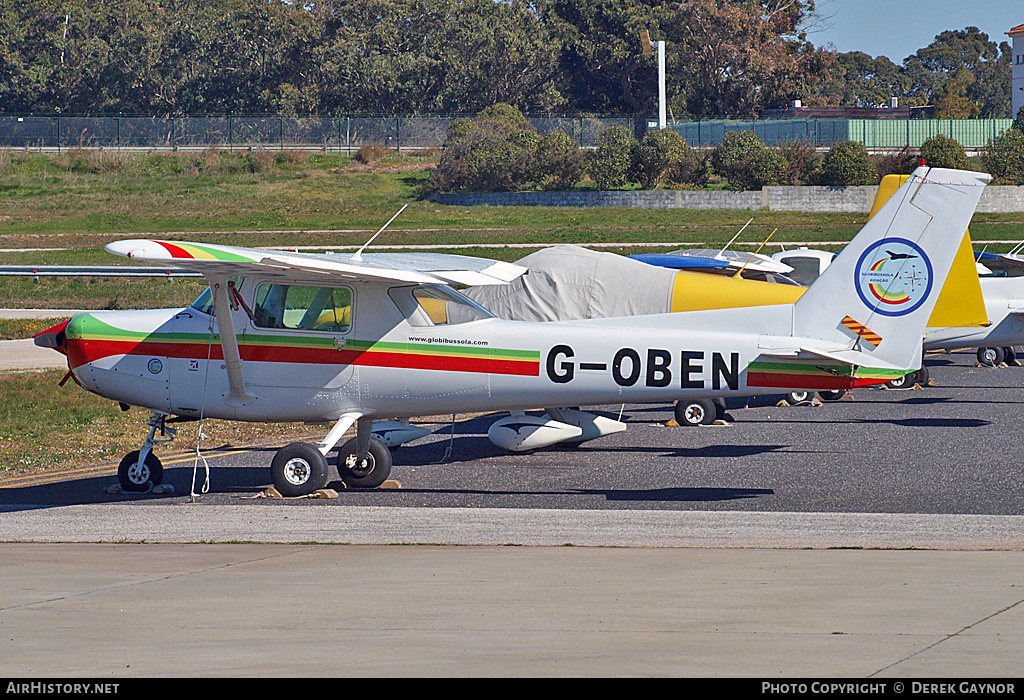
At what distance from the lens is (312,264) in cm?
1115

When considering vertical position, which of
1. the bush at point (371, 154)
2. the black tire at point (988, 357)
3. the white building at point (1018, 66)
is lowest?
the black tire at point (988, 357)

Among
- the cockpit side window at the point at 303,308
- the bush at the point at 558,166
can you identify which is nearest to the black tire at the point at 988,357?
the cockpit side window at the point at 303,308

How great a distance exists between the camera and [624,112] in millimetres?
96812

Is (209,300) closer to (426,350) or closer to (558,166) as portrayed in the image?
(426,350)

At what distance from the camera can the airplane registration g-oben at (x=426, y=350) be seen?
11852 millimetres

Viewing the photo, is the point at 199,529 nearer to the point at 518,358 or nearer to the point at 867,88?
the point at 518,358

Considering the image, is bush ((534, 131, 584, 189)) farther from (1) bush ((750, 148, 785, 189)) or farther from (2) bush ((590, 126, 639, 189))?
(1) bush ((750, 148, 785, 189))

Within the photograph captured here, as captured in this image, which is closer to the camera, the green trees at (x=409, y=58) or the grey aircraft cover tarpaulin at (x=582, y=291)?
the grey aircraft cover tarpaulin at (x=582, y=291)

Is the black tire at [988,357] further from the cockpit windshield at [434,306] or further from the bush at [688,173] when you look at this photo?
the bush at [688,173]

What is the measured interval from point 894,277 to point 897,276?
3 cm

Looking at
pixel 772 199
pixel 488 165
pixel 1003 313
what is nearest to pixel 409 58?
pixel 488 165

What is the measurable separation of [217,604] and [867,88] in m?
Answer: 145

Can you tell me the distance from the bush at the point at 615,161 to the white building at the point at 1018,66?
162 feet

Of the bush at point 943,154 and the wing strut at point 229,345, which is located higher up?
the bush at point 943,154
